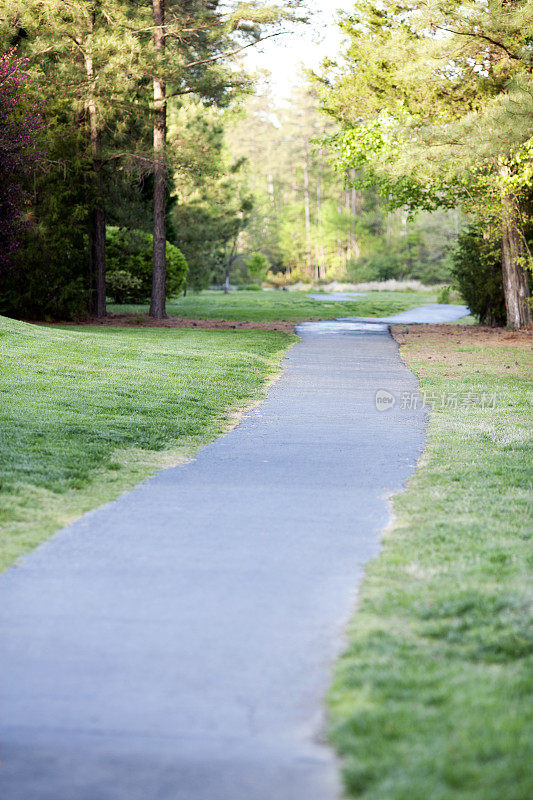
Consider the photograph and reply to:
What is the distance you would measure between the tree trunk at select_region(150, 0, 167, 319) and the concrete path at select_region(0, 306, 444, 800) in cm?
1808

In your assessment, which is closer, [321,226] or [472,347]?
[472,347]

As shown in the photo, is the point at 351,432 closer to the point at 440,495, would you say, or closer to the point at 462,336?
the point at 440,495

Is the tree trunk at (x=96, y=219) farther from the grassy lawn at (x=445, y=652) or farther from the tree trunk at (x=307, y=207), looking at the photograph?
the tree trunk at (x=307, y=207)

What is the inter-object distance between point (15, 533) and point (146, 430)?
137 inches

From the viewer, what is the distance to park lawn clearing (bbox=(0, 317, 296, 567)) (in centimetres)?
599

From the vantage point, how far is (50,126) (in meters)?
22.9

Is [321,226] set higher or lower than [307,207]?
lower

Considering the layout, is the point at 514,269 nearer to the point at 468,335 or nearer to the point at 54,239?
the point at 468,335

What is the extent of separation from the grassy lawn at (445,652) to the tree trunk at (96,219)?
62.4ft

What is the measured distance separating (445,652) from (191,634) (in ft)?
3.45

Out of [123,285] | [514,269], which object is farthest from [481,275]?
[123,285]

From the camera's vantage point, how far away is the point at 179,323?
79.3 feet

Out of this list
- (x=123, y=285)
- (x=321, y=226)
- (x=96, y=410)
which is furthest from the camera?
(x=321, y=226)

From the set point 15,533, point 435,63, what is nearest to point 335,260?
point 435,63
